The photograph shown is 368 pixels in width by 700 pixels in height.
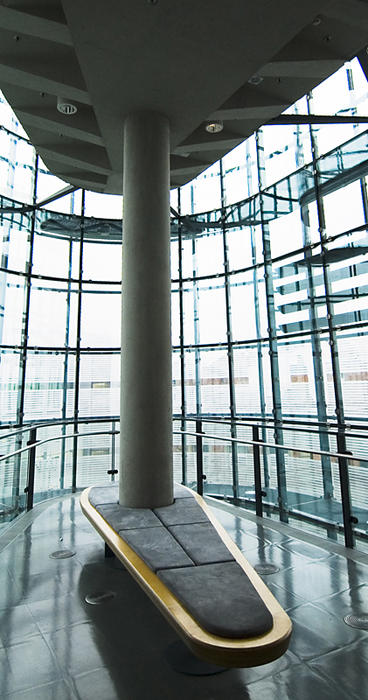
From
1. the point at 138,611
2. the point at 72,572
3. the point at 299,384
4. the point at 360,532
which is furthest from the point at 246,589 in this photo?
the point at 299,384

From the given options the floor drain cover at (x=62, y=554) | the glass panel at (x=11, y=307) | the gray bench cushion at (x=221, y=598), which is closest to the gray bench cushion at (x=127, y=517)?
the floor drain cover at (x=62, y=554)

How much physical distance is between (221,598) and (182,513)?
4.36 feet

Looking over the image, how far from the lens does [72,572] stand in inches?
136

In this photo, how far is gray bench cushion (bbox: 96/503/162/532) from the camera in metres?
3.19

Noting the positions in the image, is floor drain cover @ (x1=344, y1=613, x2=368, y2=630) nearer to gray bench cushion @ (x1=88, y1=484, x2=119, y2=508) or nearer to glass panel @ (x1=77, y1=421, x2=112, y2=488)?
gray bench cushion @ (x1=88, y1=484, x2=119, y2=508)

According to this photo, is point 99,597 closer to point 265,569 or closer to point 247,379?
point 265,569

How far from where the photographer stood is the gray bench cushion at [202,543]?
2631mm

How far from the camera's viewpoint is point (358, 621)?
2.60 meters

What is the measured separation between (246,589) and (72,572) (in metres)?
1.80

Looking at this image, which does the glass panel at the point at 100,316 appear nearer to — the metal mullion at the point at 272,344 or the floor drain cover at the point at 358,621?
the metal mullion at the point at 272,344

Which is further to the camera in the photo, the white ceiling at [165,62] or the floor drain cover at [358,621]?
the white ceiling at [165,62]

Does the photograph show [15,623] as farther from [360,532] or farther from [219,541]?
[360,532]

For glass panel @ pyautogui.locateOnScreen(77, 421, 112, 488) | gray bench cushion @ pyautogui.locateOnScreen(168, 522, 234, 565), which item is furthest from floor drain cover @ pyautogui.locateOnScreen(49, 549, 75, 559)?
glass panel @ pyautogui.locateOnScreen(77, 421, 112, 488)

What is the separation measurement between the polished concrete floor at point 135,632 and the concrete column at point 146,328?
807mm
